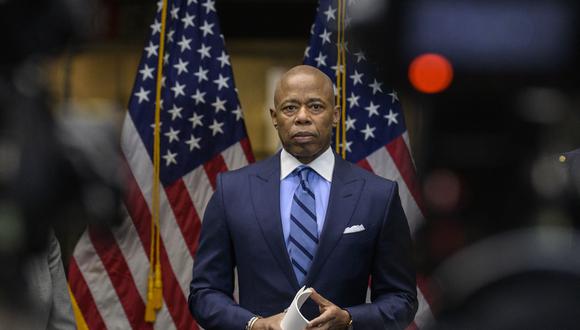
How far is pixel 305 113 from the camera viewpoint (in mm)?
3838

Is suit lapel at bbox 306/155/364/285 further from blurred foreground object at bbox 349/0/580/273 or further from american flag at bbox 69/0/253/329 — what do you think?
american flag at bbox 69/0/253/329

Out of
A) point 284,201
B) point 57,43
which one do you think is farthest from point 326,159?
point 57,43

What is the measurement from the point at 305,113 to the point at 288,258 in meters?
0.60

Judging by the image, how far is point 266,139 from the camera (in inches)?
→ 272

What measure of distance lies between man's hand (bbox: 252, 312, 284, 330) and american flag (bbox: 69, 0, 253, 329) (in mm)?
2085

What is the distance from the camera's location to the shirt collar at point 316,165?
3920mm

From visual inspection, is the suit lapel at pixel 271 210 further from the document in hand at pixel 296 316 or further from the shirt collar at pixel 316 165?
the document in hand at pixel 296 316

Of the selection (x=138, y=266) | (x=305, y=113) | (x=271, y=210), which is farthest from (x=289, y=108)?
(x=138, y=266)

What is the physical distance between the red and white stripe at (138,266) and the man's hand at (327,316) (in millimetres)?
2240

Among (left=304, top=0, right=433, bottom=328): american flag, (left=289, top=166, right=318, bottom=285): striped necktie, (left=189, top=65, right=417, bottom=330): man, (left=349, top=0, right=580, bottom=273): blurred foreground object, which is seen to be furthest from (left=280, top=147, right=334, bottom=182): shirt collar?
(left=304, top=0, right=433, bottom=328): american flag

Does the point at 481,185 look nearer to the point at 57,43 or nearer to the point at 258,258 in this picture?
the point at 57,43

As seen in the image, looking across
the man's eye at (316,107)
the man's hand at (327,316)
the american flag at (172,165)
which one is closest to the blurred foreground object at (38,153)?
the man's hand at (327,316)

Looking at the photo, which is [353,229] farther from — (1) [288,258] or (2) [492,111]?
(2) [492,111]

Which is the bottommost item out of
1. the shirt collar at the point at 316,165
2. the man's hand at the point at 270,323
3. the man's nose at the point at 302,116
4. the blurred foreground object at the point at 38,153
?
the man's hand at the point at 270,323
